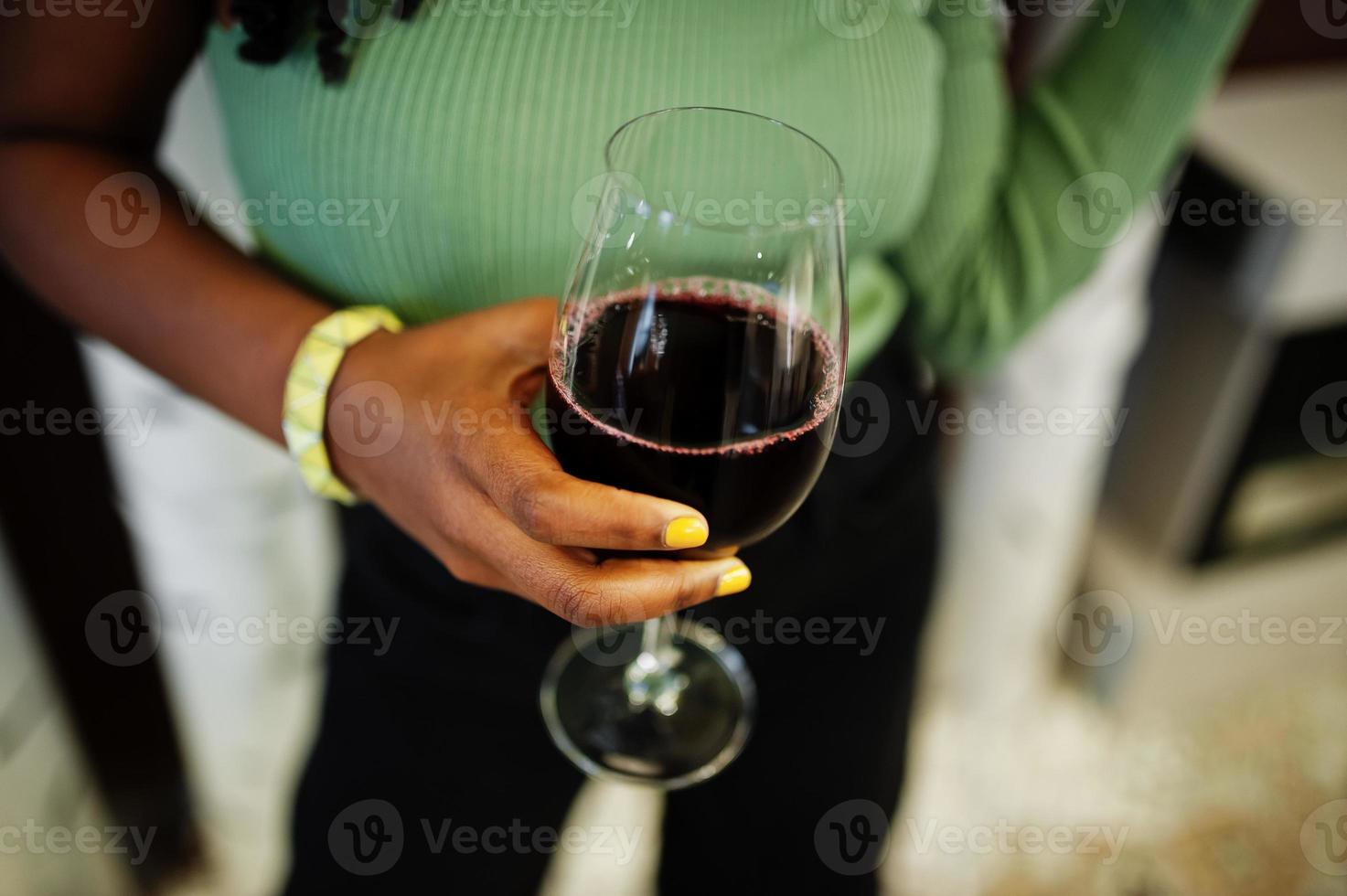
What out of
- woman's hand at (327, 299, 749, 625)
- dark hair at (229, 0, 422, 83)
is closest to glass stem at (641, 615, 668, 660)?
woman's hand at (327, 299, 749, 625)

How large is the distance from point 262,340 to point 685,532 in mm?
294

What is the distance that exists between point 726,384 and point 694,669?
0.33 metres

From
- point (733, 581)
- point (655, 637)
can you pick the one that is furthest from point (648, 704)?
point (733, 581)

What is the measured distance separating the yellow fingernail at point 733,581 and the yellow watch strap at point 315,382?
237 mm

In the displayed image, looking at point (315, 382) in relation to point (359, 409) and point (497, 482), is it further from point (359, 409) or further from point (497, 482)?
point (497, 482)

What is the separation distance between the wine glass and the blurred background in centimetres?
57

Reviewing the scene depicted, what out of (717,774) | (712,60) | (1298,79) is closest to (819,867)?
(717,774)

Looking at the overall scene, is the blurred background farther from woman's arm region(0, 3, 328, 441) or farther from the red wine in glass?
the red wine in glass

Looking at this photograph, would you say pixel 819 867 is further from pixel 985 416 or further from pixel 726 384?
pixel 985 416

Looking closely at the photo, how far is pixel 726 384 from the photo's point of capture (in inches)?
19.2

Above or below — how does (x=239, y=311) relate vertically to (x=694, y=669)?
above

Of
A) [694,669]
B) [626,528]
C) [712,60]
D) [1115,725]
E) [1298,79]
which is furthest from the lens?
[1115,725]

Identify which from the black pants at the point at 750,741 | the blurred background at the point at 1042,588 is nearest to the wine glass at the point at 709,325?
the black pants at the point at 750,741

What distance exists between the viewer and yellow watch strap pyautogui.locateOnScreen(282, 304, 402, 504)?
573 mm
